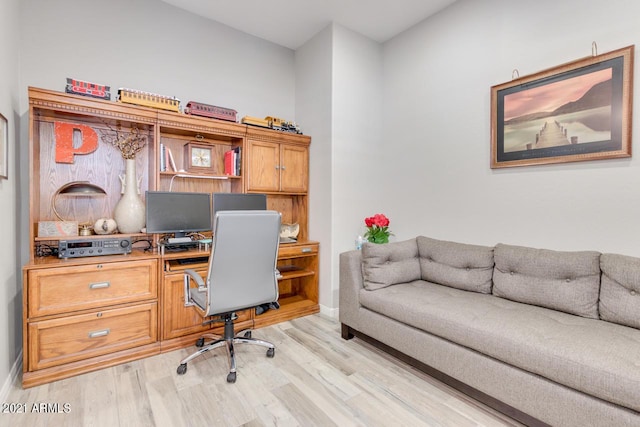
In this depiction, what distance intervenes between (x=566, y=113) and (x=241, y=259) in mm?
2546

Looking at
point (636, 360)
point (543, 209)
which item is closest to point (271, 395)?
point (636, 360)

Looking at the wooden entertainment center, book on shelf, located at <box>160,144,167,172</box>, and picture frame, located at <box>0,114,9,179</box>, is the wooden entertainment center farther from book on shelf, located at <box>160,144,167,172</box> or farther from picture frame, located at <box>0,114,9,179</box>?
picture frame, located at <box>0,114,9,179</box>

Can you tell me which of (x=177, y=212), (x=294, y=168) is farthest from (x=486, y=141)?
(x=177, y=212)

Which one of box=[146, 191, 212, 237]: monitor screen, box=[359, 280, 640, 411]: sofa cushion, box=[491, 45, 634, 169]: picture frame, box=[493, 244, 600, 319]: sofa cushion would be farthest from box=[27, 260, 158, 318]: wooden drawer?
box=[491, 45, 634, 169]: picture frame

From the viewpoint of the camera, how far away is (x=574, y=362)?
4.69 ft

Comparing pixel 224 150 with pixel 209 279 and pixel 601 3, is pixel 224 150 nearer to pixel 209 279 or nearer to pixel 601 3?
pixel 209 279

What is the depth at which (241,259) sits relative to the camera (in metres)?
2.11

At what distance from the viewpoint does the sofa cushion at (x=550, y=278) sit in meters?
1.91

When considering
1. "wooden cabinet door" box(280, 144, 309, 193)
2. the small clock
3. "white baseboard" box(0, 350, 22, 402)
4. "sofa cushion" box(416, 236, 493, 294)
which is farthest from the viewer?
"wooden cabinet door" box(280, 144, 309, 193)

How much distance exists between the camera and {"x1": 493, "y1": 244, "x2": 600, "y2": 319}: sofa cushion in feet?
6.26

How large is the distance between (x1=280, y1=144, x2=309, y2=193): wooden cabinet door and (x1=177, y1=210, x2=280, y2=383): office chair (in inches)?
50.0

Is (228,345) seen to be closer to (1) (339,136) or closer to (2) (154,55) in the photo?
(1) (339,136)

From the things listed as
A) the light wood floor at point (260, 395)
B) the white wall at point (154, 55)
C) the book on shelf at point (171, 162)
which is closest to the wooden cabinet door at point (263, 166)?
the white wall at point (154, 55)

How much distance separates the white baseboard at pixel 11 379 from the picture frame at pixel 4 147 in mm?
1269
